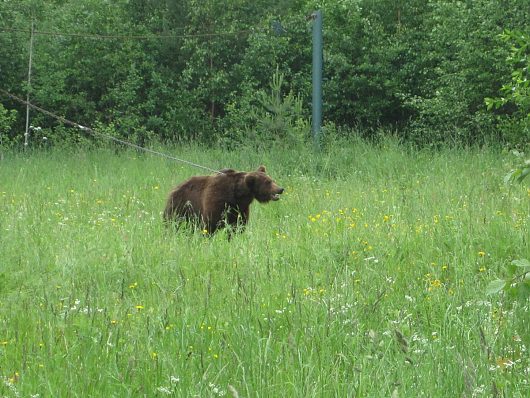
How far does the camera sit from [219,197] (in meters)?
9.30

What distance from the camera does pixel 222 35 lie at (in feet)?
75.0

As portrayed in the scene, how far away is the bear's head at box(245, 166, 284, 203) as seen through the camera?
30.9ft

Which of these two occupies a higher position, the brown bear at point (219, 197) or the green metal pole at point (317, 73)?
the green metal pole at point (317, 73)

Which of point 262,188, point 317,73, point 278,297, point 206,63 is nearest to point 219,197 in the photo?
point 262,188

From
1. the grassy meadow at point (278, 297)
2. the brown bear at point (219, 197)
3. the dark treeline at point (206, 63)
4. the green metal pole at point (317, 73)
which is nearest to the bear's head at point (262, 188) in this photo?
the brown bear at point (219, 197)

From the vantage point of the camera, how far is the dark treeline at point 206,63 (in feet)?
71.2

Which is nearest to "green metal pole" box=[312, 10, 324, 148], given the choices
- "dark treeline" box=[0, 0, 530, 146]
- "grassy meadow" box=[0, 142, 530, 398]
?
"dark treeline" box=[0, 0, 530, 146]

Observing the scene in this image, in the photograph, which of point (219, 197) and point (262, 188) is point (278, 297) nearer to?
point (219, 197)

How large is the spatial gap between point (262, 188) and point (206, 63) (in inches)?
562

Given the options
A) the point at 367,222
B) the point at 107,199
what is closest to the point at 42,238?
the point at 367,222

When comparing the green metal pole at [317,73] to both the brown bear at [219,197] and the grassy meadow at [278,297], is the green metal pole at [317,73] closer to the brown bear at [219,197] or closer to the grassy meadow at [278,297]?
the grassy meadow at [278,297]

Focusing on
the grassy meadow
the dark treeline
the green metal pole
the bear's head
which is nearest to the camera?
the grassy meadow

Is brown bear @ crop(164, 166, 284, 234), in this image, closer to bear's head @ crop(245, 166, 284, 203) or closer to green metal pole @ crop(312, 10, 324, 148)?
bear's head @ crop(245, 166, 284, 203)

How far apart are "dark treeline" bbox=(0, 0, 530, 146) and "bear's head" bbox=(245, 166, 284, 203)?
1111 centimetres
